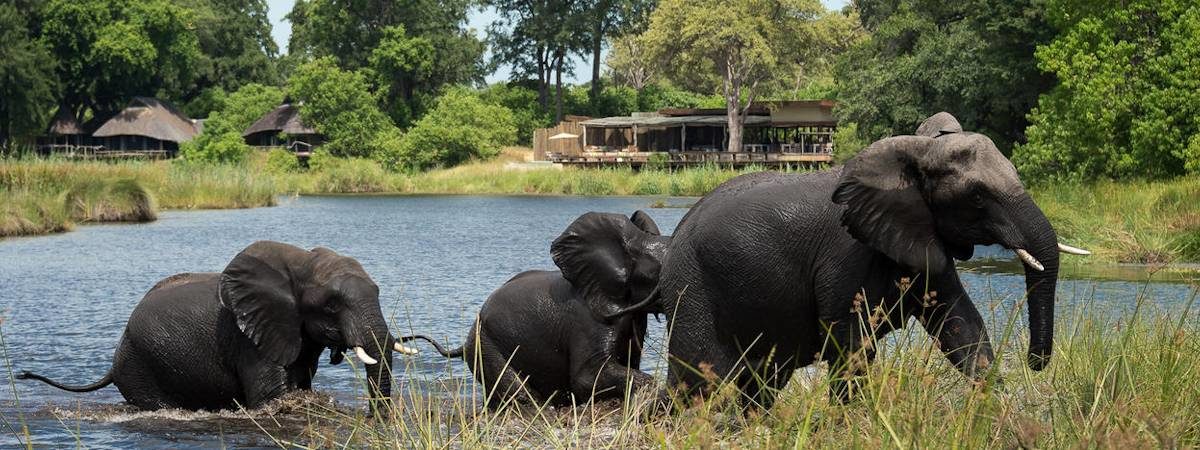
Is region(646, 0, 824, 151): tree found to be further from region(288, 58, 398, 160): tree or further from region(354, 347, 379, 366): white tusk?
region(354, 347, 379, 366): white tusk

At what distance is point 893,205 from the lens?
20.7 feet

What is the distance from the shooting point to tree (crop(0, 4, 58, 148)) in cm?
7256

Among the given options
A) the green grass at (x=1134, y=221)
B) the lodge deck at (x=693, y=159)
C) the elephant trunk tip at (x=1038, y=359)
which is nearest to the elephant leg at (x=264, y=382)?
the elephant trunk tip at (x=1038, y=359)

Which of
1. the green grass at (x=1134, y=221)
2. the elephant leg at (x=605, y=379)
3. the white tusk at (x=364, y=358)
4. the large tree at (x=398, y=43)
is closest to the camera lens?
the elephant leg at (x=605, y=379)

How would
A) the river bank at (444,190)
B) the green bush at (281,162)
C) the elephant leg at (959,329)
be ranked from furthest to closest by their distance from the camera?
the green bush at (281,162) → the river bank at (444,190) → the elephant leg at (959,329)

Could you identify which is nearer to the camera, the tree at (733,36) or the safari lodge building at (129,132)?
the tree at (733,36)

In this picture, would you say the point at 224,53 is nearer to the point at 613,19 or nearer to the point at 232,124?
the point at 232,124

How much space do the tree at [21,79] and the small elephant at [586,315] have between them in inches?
2703

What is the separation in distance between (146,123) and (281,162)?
1031 cm

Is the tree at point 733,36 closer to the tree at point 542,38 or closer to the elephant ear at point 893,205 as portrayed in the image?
the tree at point 542,38

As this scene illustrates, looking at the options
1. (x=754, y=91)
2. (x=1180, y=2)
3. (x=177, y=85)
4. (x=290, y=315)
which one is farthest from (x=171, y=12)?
(x=290, y=315)

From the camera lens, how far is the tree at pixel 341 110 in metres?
75.9

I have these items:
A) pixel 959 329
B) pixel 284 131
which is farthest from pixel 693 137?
pixel 959 329

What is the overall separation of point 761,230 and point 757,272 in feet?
0.58
